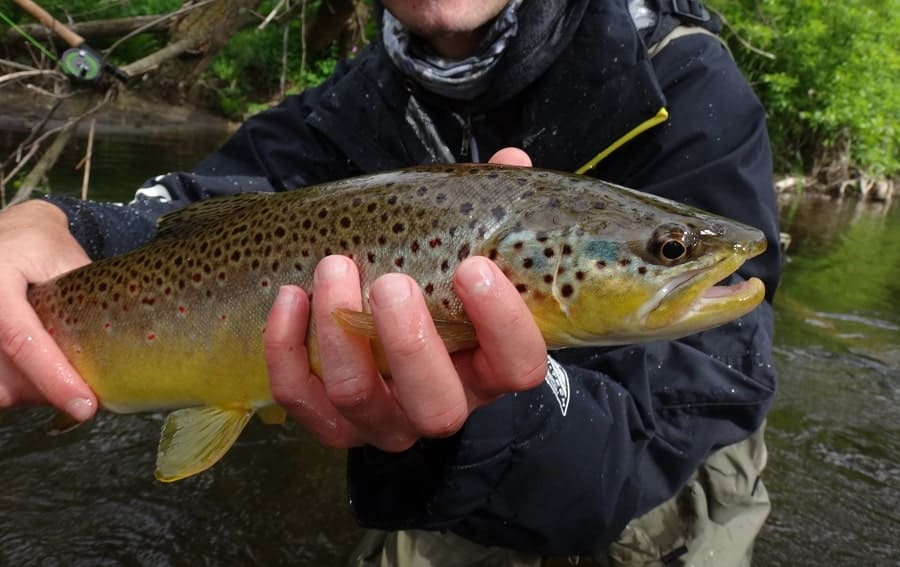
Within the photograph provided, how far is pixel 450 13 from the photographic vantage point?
217 centimetres

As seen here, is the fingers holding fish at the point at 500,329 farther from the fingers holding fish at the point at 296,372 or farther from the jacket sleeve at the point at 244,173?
the jacket sleeve at the point at 244,173

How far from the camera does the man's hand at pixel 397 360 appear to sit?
3.92 ft

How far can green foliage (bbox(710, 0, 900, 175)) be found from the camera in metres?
13.9

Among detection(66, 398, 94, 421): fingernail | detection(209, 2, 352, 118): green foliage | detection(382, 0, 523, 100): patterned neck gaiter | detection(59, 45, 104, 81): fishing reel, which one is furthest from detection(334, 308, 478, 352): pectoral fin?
detection(209, 2, 352, 118): green foliage

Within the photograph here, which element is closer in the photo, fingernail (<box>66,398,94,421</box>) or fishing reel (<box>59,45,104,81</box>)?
fingernail (<box>66,398,94,421</box>)

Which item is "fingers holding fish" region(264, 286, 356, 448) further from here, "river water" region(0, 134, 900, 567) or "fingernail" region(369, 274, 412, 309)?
"river water" region(0, 134, 900, 567)

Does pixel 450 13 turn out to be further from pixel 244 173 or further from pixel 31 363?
pixel 31 363

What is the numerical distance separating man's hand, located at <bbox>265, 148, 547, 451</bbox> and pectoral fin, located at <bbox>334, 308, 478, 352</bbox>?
0.03 meters

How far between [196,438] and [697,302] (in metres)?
1.11

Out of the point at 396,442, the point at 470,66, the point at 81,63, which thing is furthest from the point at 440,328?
the point at 81,63

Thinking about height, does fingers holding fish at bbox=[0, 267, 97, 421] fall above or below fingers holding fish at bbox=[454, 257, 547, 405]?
below

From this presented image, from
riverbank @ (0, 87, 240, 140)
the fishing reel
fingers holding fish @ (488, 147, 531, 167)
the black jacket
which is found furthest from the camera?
riverbank @ (0, 87, 240, 140)

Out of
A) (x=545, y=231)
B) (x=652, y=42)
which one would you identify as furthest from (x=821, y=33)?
(x=545, y=231)

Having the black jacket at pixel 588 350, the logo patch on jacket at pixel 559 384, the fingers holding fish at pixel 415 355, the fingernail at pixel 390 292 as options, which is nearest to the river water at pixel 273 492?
the black jacket at pixel 588 350
